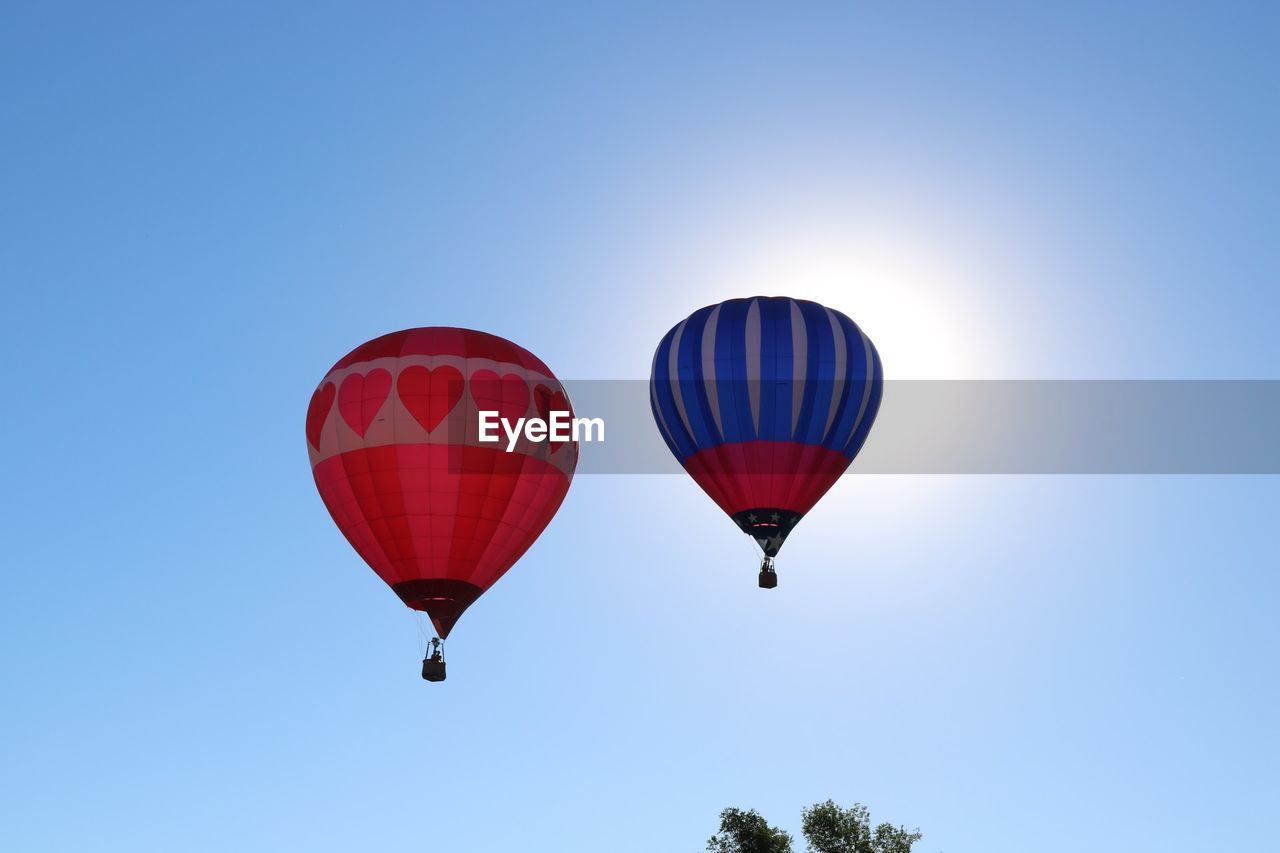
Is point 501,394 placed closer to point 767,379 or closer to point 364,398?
point 364,398

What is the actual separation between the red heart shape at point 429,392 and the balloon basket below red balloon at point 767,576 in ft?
26.6

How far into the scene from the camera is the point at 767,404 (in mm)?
37594

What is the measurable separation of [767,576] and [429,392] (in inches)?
348

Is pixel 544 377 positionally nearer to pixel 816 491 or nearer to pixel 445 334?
pixel 445 334

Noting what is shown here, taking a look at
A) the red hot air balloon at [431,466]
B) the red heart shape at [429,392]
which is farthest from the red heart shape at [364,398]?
the red heart shape at [429,392]

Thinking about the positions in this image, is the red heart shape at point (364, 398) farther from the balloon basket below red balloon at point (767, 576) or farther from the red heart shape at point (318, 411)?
the balloon basket below red balloon at point (767, 576)

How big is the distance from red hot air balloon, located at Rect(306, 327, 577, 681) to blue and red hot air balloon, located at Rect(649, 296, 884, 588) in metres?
4.12

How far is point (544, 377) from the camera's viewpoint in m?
36.9

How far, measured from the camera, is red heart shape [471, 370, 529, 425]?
116 ft

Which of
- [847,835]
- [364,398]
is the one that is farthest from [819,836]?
[364,398]

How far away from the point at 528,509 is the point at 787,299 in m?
8.47

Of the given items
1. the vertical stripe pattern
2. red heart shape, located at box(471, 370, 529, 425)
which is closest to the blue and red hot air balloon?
the vertical stripe pattern

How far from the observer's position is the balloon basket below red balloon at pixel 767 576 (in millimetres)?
36656

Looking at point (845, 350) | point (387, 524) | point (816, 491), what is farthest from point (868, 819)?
point (387, 524)
